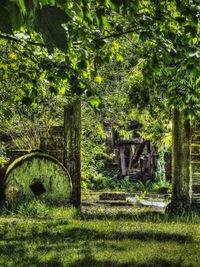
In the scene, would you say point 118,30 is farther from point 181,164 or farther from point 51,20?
point 181,164

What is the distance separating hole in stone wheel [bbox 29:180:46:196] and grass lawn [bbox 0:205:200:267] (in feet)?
3.32

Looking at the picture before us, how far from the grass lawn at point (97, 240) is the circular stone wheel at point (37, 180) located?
2.64 ft

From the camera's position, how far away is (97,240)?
259 inches

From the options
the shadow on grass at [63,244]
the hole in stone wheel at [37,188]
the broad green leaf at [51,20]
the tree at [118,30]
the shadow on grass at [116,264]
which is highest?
the tree at [118,30]

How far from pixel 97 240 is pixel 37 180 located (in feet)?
12.6

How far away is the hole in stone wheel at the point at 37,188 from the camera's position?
398 inches

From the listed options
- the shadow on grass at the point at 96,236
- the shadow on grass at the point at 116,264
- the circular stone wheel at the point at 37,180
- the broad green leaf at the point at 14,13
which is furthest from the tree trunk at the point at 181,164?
the broad green leaf at the point at 14,13

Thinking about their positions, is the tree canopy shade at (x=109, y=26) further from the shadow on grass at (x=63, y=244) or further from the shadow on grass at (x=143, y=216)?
the shadow on grass at (x=143, y=216)

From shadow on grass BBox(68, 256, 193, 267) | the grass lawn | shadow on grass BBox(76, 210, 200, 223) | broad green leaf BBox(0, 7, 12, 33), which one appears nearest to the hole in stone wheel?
the grass lawn

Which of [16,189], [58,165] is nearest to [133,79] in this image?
[58,165]

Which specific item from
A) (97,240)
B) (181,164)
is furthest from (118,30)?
(181,164)

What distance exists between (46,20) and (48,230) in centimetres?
604

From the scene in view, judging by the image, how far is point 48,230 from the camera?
24.0 ft

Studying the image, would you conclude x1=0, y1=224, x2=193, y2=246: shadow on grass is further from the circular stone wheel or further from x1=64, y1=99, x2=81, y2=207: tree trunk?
x1=64, y1=99, x2=81, y2=207: tree trunk
